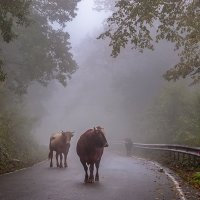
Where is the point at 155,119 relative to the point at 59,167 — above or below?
above

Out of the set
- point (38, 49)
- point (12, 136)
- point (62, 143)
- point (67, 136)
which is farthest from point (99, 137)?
point (12, 136)

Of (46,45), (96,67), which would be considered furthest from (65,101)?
(46,45)

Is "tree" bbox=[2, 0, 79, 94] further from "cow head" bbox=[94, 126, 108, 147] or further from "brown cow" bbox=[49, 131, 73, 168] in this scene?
"cow head" bbox=[94, 126, 108, 147]

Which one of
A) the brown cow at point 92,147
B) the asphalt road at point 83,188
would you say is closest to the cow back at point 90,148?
the brown cow at point 92,147

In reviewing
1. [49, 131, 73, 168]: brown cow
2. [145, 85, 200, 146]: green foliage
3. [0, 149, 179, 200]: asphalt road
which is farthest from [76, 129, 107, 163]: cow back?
[145, 85, 200, 146]: green foliage

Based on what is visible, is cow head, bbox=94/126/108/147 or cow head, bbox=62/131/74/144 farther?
cow head, bbox=62/131/74/144

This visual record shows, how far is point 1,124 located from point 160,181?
1480 centimetres

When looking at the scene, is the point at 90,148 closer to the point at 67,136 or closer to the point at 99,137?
the point at 99,137

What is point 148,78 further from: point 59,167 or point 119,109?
point 59,167

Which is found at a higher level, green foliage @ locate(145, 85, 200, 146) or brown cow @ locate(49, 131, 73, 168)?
green foliage @ locate(145, 85, 200, 146)

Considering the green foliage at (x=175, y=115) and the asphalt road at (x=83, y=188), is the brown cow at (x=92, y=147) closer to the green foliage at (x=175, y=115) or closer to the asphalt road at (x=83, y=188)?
the asphalt road at (x=83, y=188)

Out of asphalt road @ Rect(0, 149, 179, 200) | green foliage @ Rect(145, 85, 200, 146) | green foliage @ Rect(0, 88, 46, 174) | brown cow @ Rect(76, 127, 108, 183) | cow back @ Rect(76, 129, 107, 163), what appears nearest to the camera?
asphalt road @ Rect(0, 149, 179, 200)

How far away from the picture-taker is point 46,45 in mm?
30391

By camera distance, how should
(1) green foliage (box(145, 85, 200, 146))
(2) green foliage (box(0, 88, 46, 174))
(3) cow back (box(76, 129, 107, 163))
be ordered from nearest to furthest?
(3) cow back (box(76, 129, 107, 163)) < (2) green foliage (box(0, 88, 46, 174)) < (1) green foliage (box(145, 85, 200, 146))
